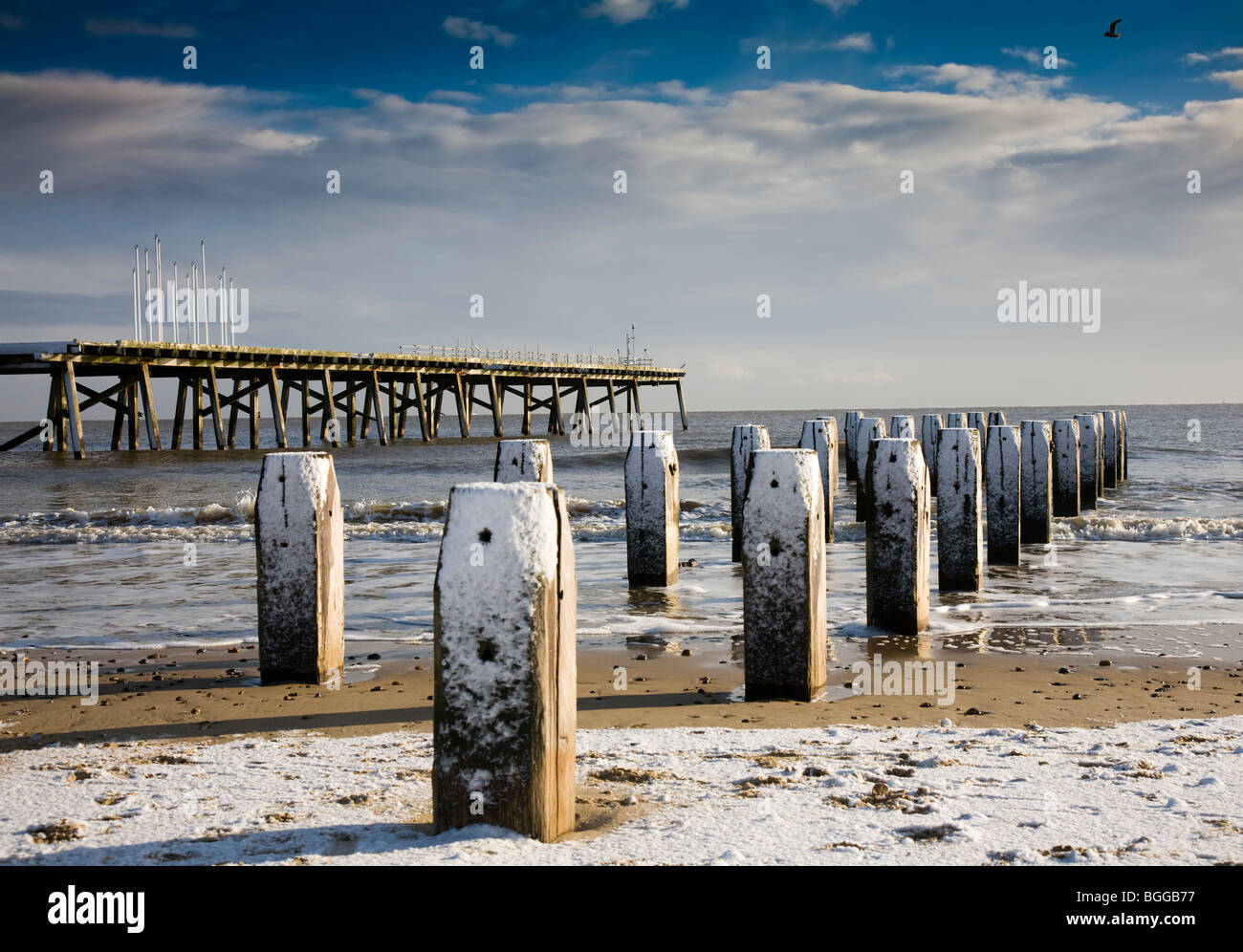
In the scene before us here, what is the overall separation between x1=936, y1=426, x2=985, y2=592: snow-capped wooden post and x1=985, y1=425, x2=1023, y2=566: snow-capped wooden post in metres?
1.58

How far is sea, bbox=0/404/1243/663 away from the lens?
6859mm

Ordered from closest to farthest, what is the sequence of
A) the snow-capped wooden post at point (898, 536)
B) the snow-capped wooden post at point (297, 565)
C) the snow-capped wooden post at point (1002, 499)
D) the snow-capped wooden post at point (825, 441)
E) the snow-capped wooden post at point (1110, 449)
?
the snow-capped wooden post at point (297, 565)
the snow-capped wooden post at point (898, 536)
the snow-capped wooden post at point (1002, 499)
the snow-capped wooden post at point (825, 441)
the snow-capped wooden post at point (1110, 449)

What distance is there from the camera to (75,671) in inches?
229

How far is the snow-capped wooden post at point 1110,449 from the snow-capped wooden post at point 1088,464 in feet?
13.8

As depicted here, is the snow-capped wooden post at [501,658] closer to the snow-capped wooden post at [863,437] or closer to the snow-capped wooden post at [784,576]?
the snow-capped wooden post at [784,576]

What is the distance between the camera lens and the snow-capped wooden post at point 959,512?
823 cm

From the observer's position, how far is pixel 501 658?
2820 millimetres

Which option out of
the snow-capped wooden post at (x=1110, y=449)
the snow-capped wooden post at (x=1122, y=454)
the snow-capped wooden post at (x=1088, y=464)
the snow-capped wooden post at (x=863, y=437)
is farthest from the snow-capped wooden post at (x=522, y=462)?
the snow-capped wooden post at (x=1122, y=454)

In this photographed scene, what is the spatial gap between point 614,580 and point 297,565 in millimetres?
4565
